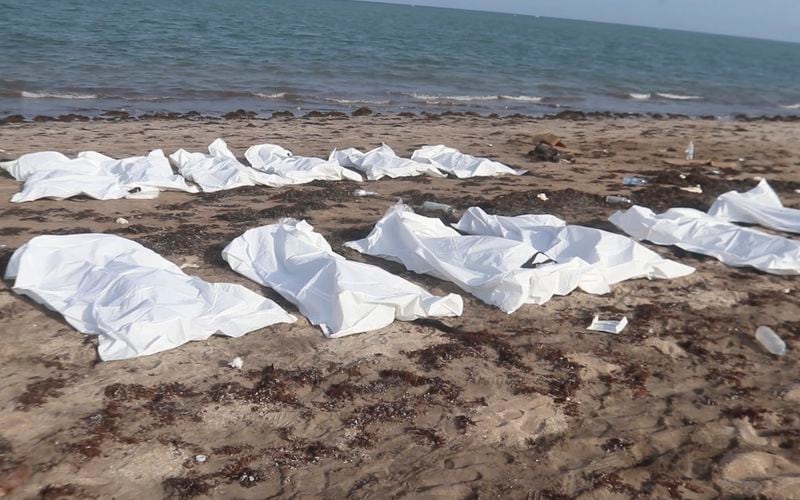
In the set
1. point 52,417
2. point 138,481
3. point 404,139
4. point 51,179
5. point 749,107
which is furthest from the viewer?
point 749,107

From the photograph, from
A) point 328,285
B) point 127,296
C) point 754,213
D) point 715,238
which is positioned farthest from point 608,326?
point 754,213

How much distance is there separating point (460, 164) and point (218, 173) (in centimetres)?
302

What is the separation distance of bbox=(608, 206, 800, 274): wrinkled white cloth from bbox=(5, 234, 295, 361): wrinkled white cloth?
11.7 ft

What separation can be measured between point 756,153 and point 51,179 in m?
10.6

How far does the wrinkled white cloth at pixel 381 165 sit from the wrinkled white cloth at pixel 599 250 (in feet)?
8.37

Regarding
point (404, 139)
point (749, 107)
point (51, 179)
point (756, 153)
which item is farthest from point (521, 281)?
point (749, 107)

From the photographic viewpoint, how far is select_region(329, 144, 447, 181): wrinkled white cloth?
8305 millimetres

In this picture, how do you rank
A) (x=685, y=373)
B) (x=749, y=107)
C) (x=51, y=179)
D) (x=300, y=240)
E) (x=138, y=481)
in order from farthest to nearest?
(x=749, y=107), (x=51, y=179), (x=300, y=240), (x=685, y=373), (x=138, y=481)

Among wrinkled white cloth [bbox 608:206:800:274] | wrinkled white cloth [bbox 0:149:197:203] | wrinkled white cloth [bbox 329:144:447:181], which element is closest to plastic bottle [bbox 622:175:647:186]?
wrinkled white cloth [bbox 608:206:800:274]

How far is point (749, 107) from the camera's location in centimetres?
2383

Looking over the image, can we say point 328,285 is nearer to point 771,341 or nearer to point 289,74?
point 771,341

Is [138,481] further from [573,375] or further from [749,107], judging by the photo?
[749,107]

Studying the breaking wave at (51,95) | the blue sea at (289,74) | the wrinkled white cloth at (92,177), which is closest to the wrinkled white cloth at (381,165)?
the wrinkled white cloth at (92,177)

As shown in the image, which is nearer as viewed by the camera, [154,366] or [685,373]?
[154,366]
